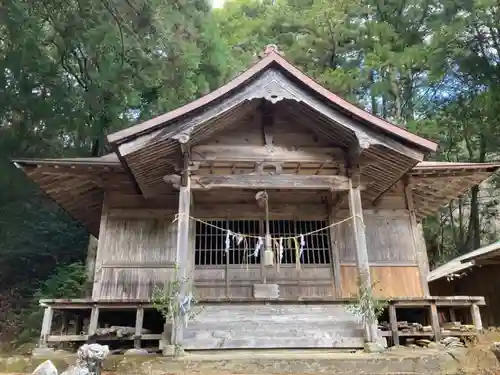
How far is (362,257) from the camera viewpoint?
823 centimetres

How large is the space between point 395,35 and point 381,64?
202 cm

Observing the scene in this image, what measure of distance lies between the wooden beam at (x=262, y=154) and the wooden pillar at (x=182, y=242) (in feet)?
1.51

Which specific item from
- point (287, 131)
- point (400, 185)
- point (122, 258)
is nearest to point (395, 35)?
point (400, 185)

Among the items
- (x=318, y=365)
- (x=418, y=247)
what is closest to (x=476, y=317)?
(x=418, y=247)

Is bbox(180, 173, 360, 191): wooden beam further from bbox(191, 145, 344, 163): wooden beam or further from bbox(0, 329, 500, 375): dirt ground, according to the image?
bbox(0, 329, 500, 375): dirt ground

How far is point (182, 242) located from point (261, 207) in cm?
299

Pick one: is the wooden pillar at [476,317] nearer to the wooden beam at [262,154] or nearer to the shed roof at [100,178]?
the shed roof at [100,178]

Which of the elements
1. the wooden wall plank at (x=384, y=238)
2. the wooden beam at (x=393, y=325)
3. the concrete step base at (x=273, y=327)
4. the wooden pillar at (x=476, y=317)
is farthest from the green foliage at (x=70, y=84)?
the wooden pillar at (x=476, y=317)

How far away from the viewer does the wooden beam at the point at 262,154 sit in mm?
9188

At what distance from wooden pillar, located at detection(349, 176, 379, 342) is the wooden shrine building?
0.02 metres

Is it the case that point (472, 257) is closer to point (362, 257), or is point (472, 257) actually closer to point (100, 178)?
point (362, 257)

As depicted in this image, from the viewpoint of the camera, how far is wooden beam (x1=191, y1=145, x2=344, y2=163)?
362 inches

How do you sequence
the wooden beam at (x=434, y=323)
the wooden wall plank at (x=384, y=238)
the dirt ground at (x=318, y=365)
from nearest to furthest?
the dirt ground at (x=318, y=365) → the wooden beam at (x=434, y=323) → the wooden wall plank at (x=384, y=238)

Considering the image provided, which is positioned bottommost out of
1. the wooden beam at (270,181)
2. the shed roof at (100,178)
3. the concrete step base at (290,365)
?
the concrete step base at (290,365)
